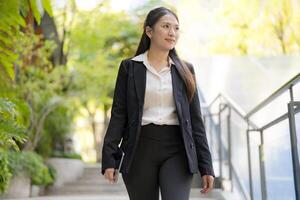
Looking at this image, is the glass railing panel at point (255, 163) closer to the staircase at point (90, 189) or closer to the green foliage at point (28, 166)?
the staircase at point (90, 189)

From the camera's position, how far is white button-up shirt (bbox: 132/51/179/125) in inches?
83.9

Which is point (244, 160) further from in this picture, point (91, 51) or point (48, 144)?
point (91, 51)

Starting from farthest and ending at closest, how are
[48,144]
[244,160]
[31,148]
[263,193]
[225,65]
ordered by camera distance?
[225,65], [48,144], [31,148], [244,160], [263,193]

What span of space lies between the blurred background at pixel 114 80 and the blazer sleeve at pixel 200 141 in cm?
93

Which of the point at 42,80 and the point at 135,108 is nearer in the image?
the point at 135,108

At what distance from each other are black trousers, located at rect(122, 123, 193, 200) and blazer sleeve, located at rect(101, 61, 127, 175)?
11cm

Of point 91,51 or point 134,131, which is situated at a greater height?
point 91,51

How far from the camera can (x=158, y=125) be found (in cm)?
212

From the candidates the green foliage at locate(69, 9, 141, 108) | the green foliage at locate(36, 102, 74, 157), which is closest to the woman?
the green foliage at locate(36, 102, 74, 157)

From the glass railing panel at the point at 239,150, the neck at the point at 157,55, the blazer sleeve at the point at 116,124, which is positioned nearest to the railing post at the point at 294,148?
the neck at the point at 157,55

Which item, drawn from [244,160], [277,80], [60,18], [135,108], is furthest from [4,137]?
[277,80]

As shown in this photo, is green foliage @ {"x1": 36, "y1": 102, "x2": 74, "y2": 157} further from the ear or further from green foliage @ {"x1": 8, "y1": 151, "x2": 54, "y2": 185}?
the ear

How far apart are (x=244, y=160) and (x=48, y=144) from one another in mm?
6024

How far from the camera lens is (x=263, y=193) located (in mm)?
3881
